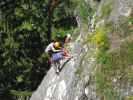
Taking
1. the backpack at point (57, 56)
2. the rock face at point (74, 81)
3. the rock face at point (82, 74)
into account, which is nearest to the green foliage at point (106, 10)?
the rock face at point (82, 74)

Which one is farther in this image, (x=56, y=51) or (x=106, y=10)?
(x=56, y=51)

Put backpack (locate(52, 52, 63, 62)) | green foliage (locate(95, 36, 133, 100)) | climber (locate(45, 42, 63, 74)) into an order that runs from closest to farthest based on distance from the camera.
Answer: green foliage (locate(95, 36, 133, 100))
climber (locate(45, 42, 63, 74))
backpack (locate(52, 52, 63, 62))

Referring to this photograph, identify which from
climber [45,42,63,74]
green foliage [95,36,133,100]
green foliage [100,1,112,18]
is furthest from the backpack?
green foliage [95,36,133,100]

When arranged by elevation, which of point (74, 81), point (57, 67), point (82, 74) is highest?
point (82, 74)

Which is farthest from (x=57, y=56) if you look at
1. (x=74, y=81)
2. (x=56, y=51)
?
(x=74, y=81)

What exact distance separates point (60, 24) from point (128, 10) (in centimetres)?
2234

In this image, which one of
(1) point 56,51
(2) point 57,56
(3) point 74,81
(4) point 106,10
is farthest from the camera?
(2) point 57,56

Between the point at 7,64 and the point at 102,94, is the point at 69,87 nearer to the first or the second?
the point at 102,94

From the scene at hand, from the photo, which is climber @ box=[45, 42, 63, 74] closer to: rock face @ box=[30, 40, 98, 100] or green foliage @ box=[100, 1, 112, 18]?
rock face @ box=[30, 40, 98, 100]

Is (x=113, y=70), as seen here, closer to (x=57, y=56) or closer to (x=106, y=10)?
(x=106, y=10)

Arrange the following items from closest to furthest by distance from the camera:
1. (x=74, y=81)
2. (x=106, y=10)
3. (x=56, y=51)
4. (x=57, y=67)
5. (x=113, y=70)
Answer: (x=113, y=70) → (x=74, y=81) → (x=106, y=10) → (x=56, y=51) → (x=57, y=67)

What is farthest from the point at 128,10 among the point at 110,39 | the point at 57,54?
the point at 57,54

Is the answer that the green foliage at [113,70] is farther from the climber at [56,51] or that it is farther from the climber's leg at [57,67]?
the climber's leg at [57,67]

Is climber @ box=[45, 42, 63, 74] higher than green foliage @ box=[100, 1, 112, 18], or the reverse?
green foliage @ box=[100, 1, 112, 18]
